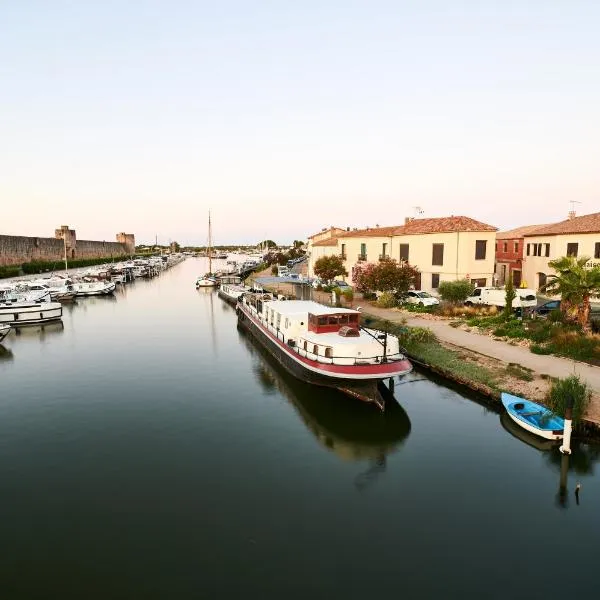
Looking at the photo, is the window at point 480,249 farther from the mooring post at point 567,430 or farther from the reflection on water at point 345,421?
the mooring post at point 567,430

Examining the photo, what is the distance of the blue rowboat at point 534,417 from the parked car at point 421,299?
20.5 m

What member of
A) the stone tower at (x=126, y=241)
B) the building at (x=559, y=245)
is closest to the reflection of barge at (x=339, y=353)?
the building at (x=559, y=245)

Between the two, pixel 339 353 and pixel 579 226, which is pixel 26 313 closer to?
pixel 339 353

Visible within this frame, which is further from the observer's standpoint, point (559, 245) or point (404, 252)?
point (404, 252)

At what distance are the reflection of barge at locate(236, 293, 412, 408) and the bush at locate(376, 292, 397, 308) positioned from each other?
15858mm

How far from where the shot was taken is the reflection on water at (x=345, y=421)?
61.6ft

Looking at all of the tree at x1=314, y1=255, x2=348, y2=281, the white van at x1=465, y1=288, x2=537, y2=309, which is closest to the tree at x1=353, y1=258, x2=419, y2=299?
the white van at x1=465, y1=288, x2=537, y2=309

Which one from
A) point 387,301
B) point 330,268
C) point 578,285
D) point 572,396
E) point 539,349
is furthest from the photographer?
point 330,268

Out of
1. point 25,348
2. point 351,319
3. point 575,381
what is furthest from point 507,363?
point 25,348

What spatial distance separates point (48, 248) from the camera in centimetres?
10381

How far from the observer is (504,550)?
485 inches

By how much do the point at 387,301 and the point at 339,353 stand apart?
2186 centimetres

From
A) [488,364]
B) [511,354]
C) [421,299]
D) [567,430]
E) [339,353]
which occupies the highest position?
[421,299]

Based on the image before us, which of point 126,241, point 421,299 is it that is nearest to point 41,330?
point 421,299
